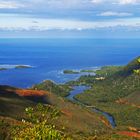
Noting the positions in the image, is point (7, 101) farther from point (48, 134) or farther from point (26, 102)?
point (48, 134)

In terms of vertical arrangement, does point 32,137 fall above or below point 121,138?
above

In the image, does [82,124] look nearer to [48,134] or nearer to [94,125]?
[94,125]

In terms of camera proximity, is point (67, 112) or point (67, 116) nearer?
point (67, 116)

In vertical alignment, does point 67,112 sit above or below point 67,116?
below

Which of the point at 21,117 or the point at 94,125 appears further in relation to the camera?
the point at 94,125

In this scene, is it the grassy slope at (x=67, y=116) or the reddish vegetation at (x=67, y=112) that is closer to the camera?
the grassy slope at (x=67, y=116)

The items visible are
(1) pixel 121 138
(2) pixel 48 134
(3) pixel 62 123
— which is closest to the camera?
(2) pixel 48 134

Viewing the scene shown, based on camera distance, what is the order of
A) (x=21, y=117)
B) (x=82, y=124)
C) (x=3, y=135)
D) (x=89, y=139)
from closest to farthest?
(x=3, y=135) → (x=89, y=139) → (x=21, y=117) → (x=82, y=124)

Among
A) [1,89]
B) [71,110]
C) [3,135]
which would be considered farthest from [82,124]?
[3,135]

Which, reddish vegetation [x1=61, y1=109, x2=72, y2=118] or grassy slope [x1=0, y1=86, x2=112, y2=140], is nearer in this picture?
grassy slope [x1=0, y1=86, x2=112, y2=140]
